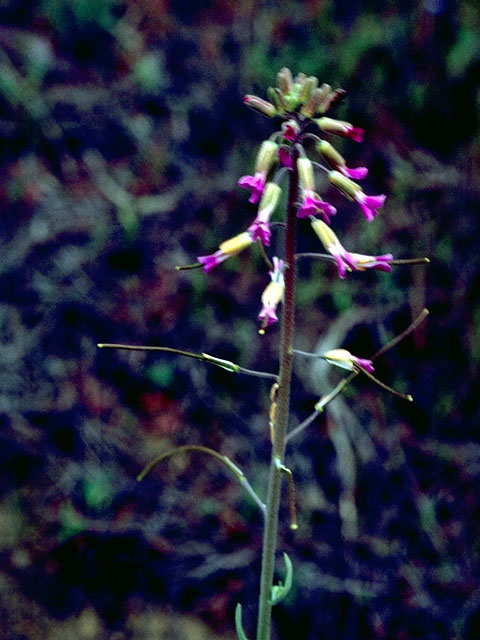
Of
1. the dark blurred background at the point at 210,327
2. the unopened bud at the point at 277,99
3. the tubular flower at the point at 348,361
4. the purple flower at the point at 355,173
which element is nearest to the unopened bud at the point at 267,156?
the unopened bud at the point at 277,99

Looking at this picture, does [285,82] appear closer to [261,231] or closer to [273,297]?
[261,231]

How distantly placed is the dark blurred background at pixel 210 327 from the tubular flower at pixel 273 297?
2194 millimetres

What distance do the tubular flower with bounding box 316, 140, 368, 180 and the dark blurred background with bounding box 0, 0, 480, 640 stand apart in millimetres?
2355

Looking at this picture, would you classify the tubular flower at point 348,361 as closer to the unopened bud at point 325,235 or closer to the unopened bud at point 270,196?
the unopened bud at point 325,235

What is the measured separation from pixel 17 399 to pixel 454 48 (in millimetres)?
4182

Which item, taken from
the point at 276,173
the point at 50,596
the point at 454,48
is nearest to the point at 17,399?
the point at 50,596

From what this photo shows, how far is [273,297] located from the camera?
1.98 meters

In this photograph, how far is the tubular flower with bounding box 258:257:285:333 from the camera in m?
1.90

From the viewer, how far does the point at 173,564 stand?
3.90m

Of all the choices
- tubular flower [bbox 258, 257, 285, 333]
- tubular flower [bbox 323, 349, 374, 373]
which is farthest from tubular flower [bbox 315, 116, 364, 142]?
tubular flower [bbox 323, 349, 374, 373]

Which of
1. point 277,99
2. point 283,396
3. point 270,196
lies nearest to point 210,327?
point 283,396

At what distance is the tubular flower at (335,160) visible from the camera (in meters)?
2.02

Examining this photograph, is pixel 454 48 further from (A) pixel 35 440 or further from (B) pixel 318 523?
(A) pixel 35 440

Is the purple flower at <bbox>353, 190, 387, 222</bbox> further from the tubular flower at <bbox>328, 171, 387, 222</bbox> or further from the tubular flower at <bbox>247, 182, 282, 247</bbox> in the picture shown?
the tubular flower at <bbox>247, 182, 282, 247</bbox>
